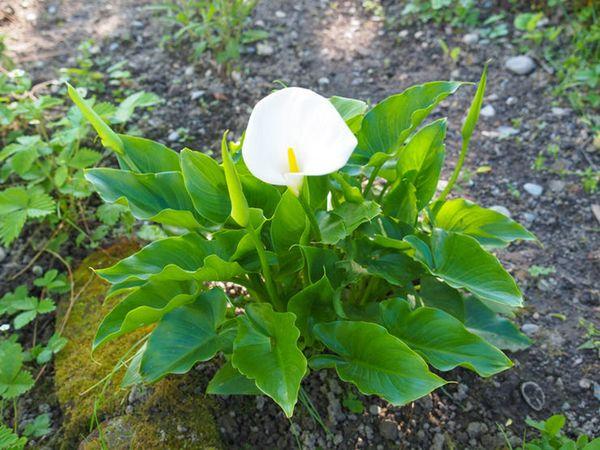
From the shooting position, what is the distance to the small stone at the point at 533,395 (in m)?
1.57

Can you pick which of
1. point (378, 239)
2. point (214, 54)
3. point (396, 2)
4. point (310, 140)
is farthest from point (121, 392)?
point (396, 2)

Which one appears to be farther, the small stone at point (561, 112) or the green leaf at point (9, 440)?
the small stone at point (561, 112)

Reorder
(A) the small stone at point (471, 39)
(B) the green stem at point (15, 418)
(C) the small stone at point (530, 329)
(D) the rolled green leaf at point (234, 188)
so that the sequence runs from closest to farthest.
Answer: (D) the rolled green leaf at point (234, 188) → (B) the green stem at point (15, 418) → (C) the small stone at point (530, 329) → (A) the small stone at point (471, 39)

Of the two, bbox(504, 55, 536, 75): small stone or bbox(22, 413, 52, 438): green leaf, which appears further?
bbox(504, 55, 536, 75): small stone

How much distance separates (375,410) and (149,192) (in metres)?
0.81

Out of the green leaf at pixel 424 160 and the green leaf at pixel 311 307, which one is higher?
the green leaf at pixel 424 160

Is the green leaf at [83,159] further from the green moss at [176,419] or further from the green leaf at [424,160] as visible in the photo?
the green leaf at [424,160]

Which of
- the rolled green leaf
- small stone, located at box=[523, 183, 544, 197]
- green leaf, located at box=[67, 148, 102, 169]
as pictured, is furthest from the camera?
small stone, located at box=[523, 183, 544, 197]

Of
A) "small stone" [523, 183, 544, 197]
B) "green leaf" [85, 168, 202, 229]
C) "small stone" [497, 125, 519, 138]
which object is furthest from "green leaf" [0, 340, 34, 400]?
"small stone" [497, 125, 519, 138]

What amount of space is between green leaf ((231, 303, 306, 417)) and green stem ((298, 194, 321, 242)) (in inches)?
7.9

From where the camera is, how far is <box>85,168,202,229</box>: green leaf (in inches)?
52.7

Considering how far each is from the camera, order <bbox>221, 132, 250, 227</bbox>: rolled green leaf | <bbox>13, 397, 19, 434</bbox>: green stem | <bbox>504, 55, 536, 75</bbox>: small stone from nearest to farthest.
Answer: <bbox>221, 132, 250, 227</bbox>: rolled green leaf
<bbox>13, 397, 19, 434</bbox>: green stem
<bbox>504, 55, 536, 75</bbox>: small stone

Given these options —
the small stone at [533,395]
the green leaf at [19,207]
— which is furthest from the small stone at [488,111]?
the green leaf at [19,207]

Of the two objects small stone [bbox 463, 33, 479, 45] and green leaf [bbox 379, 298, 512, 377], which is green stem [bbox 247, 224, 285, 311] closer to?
green leaf [bbox 379, 298, 512, 377]
